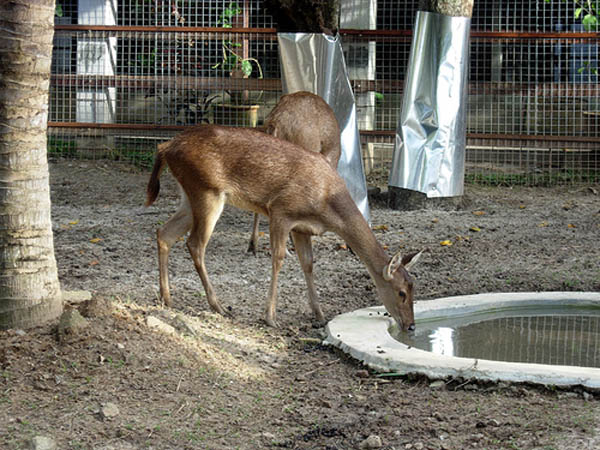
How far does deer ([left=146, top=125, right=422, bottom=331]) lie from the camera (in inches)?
236

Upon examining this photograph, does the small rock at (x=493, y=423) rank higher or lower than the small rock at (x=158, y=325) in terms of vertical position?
lower

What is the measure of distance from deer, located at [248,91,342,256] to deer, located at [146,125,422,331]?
178 cm

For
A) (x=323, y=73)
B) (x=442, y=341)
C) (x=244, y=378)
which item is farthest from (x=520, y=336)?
(x=323, y=73)

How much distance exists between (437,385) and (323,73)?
209 inches

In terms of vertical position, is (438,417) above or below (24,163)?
below

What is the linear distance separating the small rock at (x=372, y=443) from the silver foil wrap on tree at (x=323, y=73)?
5506 mm

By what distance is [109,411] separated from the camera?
13.0 ft

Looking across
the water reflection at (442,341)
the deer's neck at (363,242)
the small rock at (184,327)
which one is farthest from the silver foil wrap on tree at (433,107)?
the small rock at (184,327)

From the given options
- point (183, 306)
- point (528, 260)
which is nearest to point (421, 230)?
point (528, 260)

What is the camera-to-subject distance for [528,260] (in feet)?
24.9

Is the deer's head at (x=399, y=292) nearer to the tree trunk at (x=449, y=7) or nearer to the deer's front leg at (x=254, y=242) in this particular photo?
the deer's front leg at (x=254, y=242)

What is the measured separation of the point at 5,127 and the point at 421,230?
16.8 feet

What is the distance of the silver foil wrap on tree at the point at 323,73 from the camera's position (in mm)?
9297

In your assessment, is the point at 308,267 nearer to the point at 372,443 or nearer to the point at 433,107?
the point at 372,443
